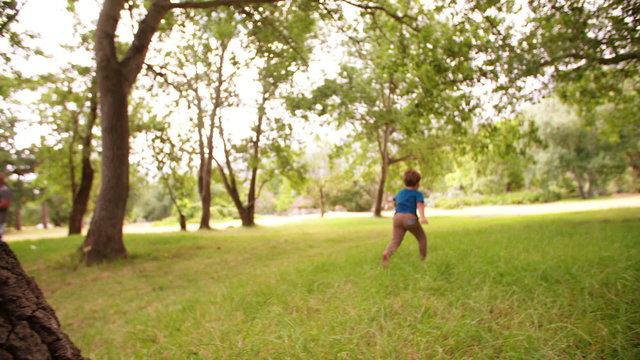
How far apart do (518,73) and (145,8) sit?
1232 centimetres

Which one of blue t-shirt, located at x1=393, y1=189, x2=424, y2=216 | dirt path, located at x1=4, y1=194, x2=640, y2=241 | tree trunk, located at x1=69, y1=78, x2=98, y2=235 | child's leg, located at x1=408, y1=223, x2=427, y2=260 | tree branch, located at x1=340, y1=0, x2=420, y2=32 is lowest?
dirt path, located at x1=4, y1=194, x2=640, y2=241

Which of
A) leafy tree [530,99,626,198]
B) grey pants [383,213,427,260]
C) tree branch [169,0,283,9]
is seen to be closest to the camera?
grey pants [383,213,427,260]

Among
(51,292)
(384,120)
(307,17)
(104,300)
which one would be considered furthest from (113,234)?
(384,120)

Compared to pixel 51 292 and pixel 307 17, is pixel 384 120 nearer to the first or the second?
pixel 307 17

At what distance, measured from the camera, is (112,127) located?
1009 centimetres

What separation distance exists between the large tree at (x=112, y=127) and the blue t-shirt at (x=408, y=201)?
7518mm

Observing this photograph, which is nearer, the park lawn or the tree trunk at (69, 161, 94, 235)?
the park lawn

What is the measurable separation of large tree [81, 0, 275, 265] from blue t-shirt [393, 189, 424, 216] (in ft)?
24.7

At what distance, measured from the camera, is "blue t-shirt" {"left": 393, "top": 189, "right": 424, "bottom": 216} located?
6090 mm

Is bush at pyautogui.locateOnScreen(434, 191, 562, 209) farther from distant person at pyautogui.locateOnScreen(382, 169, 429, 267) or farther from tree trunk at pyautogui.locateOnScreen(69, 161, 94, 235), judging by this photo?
distant person at pyautogui.locateOnScreen(382, 169, 429, 267)

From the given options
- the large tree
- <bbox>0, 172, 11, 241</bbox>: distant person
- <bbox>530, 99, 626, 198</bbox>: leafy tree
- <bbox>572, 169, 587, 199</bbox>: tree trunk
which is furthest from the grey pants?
<bbox>572, 169, 587, 199</bbox>: tree trunk

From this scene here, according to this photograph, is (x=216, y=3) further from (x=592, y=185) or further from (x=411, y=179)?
(x=592, y=185)

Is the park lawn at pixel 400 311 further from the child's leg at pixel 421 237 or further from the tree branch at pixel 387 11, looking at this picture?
the tree branch at pixel 387 11

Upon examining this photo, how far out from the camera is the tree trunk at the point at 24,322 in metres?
1.51
